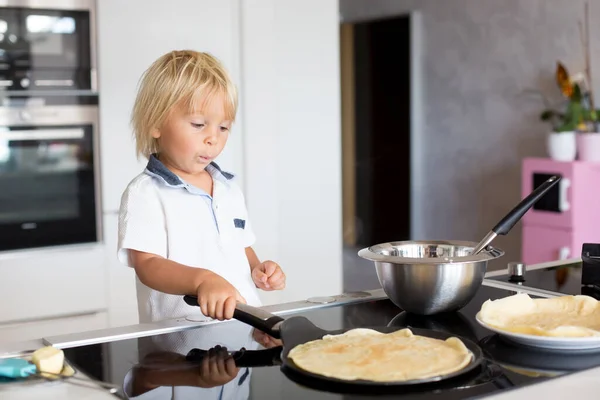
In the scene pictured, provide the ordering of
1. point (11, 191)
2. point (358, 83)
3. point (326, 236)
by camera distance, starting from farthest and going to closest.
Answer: point (358, 83), point (326, 236), point (11, 191)

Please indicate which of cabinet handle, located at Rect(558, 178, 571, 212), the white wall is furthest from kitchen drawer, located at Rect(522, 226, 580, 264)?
the white wall

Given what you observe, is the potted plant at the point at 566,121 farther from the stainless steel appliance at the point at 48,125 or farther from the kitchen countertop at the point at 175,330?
the kitchen countertop at the point at 175,330

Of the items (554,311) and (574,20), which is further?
(574,20)

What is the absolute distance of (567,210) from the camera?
391cm

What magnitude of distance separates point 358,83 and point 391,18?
0.60 meters

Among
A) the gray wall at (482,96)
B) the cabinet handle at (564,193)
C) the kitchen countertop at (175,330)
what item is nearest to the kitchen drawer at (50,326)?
the kitchen countertop at (175,330)

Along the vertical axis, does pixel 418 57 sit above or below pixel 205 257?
above

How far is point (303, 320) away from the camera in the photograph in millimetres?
1157

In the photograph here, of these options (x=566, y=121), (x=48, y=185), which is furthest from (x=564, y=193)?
(x=48, y=185)

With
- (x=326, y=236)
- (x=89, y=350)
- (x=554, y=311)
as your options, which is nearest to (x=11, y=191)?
(x=326, y=236)

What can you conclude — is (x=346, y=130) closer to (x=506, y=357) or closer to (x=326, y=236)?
(x=326, y=236)

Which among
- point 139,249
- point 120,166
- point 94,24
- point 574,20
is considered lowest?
point 139,249

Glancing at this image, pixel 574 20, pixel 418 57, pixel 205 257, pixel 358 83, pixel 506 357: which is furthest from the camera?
pixel 358 83

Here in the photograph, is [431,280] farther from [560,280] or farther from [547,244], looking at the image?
[547,244]
